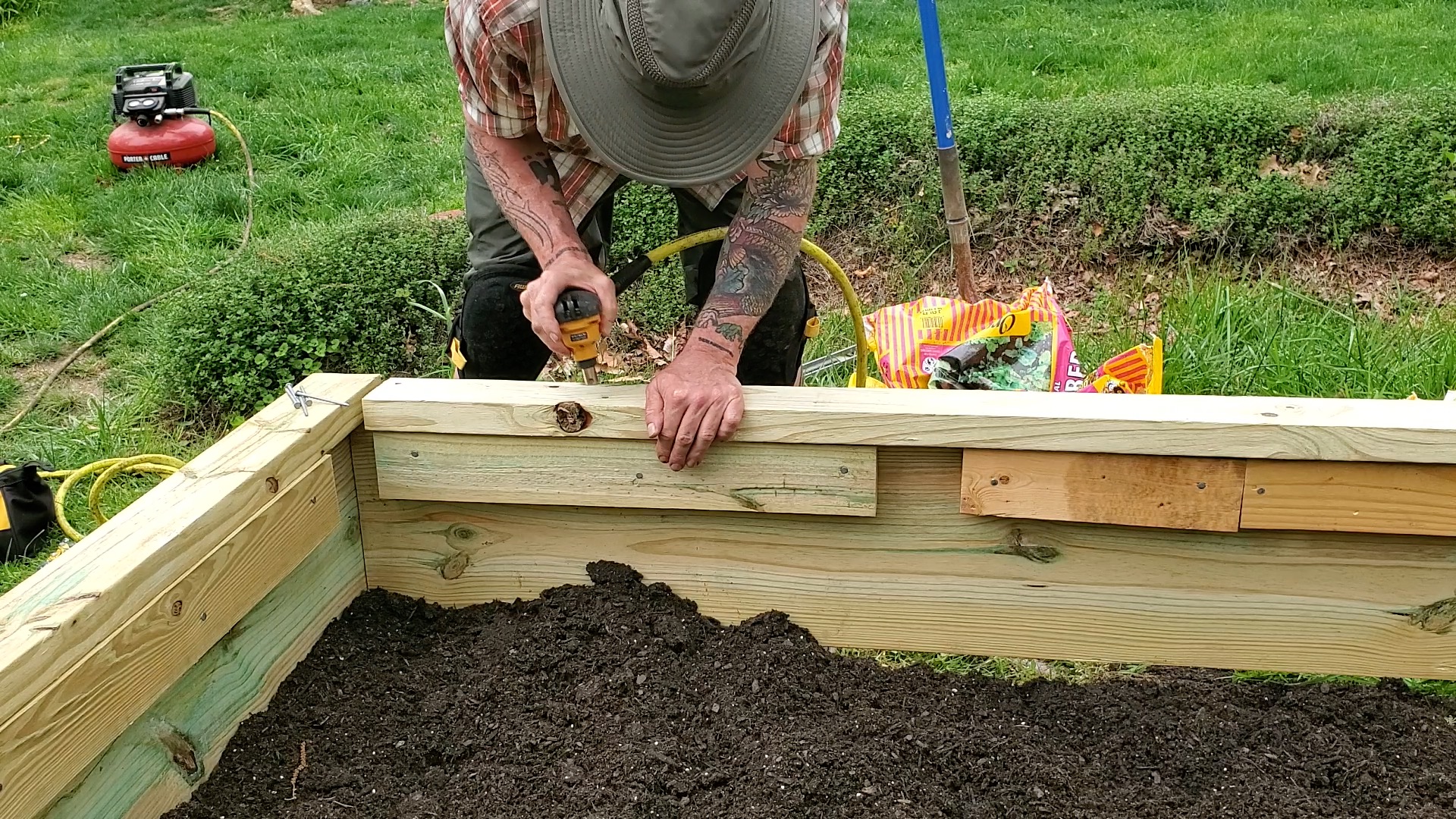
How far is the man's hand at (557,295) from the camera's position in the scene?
6.38 feet

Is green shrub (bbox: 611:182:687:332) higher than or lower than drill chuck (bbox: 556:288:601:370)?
lower

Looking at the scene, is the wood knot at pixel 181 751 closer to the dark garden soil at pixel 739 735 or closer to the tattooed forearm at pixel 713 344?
the dark garden soil at pixel 739 735

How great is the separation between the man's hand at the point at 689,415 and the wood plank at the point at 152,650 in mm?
531

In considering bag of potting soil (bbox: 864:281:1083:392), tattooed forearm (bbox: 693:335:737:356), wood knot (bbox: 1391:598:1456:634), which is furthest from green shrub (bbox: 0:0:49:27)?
wood knot (bbox: 1391:598:1456:634)

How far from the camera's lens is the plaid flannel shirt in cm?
195

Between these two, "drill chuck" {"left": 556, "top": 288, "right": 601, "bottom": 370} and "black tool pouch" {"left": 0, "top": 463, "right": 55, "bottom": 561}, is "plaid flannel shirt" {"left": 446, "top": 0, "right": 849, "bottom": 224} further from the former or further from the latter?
"black tool pouch" {"left": 0, "top": 463, "right": 55, "bottom": 561}

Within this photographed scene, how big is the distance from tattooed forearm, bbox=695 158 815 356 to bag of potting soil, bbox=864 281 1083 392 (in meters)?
0.84

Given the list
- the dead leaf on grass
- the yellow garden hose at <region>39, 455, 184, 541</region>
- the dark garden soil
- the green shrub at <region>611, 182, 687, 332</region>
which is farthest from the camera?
the dead leaf on grass

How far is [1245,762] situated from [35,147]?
7.37 m

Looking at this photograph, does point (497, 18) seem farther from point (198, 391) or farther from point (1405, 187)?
point (1405, 187)

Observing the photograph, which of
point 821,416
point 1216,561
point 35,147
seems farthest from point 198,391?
point 35,147

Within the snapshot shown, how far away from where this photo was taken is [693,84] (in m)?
1.66

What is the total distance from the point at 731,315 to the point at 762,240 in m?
0.17

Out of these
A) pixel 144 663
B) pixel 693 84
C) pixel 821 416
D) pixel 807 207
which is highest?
pixel 693 84
